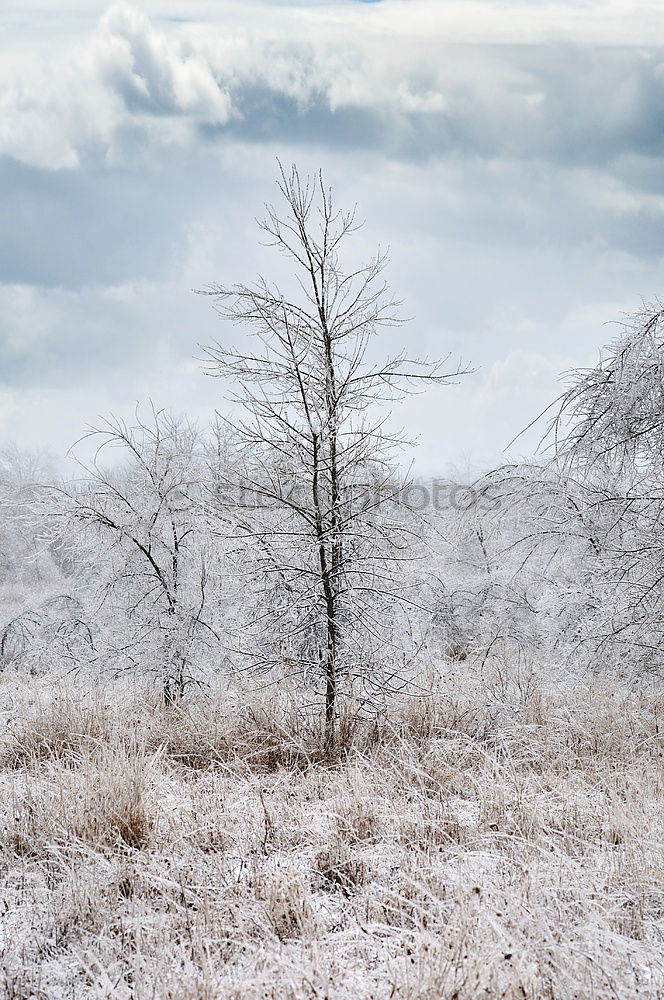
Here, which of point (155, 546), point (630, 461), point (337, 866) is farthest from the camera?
point (155, 546)

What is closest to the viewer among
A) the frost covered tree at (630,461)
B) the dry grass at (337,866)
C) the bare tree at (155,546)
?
the dry grass at (337,866)

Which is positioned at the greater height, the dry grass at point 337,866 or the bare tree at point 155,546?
the bare tree at point 155,546

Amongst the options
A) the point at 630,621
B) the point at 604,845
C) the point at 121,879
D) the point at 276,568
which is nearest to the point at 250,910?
the point at 121,879

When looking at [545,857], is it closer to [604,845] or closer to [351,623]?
[604,845]

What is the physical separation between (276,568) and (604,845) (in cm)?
308

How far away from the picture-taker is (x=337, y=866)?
12.0ft

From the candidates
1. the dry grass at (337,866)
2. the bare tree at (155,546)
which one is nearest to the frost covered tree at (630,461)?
the dry grass at (337,866)

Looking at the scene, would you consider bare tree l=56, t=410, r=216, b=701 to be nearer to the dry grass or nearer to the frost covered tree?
the dry grass

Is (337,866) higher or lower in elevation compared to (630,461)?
lower

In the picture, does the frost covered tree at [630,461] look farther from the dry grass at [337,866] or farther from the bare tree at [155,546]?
the bare tree at [155,546]

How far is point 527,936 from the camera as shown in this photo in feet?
9.71

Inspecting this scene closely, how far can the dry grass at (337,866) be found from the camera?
2.76 m

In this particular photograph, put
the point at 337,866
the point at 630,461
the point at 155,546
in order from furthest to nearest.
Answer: the point at 155,546 < the point at 630,461 < the point at 337,866

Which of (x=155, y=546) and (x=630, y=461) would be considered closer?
(x=630, y=461)
